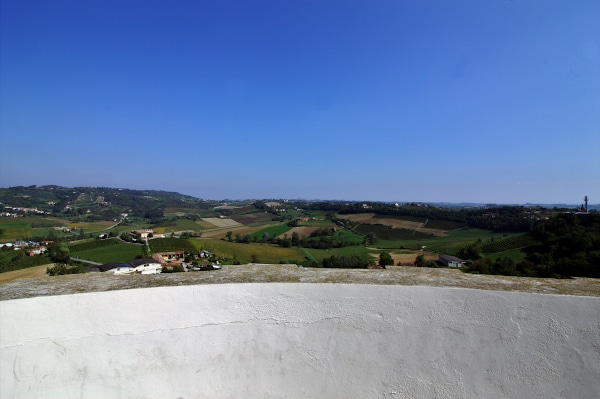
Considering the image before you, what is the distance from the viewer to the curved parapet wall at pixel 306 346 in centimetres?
230

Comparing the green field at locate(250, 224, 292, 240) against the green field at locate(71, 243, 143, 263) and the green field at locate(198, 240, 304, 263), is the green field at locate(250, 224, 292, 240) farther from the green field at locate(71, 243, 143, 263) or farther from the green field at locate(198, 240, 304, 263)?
the green field at locate(71, 243, 143, 263)

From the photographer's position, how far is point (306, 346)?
8.09 ft

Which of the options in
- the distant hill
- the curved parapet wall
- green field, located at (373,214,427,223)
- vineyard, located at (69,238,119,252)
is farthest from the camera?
green field, located at (373,214,427,223)

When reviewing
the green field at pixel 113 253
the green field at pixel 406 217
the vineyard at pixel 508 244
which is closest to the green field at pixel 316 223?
the green field at pixel 406 217

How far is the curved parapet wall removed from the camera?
230 centimetres

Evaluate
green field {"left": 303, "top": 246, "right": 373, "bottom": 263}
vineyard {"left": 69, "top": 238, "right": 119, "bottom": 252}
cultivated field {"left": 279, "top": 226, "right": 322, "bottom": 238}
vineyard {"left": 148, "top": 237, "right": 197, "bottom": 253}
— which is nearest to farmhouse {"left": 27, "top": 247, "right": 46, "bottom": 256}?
vineyard {"left": 69, "top": 238, "right": 119, "bottom": 252}

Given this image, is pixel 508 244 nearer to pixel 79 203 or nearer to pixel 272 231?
pixel 272 231

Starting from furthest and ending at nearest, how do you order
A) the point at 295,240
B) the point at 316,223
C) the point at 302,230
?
1. the point at 316,223
2. the point at 302,230
3. the point at 295,240

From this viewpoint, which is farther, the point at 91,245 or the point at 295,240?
the point at 295,240

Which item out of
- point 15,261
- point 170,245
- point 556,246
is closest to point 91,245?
point 170,245

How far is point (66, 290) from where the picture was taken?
8.48 feet

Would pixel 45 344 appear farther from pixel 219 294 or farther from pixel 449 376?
pixel 449 376

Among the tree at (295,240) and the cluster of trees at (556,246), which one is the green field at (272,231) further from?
the cluster of trees at (556,246)

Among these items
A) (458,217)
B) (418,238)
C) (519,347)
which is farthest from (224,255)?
(458,217)
